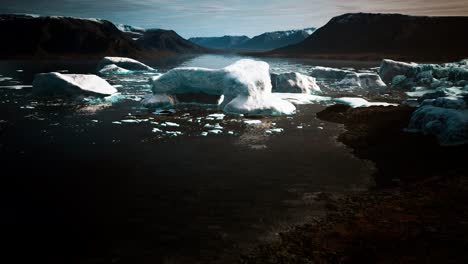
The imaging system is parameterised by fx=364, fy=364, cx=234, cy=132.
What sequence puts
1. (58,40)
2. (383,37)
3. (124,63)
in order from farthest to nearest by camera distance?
(383,37) < (58,40) < (124,63)

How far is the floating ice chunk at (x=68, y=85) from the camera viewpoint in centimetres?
2170

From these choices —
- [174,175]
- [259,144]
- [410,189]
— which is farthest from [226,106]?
[410,189]

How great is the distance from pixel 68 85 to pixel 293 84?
1435 cm

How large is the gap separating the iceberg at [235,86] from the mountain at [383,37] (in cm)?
8356

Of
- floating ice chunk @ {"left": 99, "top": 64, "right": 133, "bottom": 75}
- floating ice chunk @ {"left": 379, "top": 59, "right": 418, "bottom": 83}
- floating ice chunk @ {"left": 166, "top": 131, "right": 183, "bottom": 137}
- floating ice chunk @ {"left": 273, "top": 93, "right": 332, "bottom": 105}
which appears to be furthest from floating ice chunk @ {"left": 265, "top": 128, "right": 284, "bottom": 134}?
floating ice chunk @ {"left": 99, "top": 64, "right": 133, "bottom": 75}

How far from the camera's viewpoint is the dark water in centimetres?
605

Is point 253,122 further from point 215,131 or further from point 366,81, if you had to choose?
point 366,81

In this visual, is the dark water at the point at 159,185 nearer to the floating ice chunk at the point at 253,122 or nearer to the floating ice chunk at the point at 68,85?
the floating ice chunk at the point at 253,122

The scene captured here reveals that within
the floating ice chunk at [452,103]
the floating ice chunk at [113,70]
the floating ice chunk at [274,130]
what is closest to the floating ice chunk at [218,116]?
the floating ice chunk at [274,130]

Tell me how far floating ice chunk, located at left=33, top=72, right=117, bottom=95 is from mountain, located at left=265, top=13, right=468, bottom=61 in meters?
84.0

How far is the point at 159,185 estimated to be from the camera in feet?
27.9

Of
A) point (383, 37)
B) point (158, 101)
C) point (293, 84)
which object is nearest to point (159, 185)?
point (158, 101)

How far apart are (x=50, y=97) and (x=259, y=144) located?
16.0 meters

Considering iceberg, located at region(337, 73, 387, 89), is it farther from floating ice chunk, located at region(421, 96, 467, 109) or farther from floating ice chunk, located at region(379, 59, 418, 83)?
floating ice chunk, located at region(421, 96, 467, 109)
